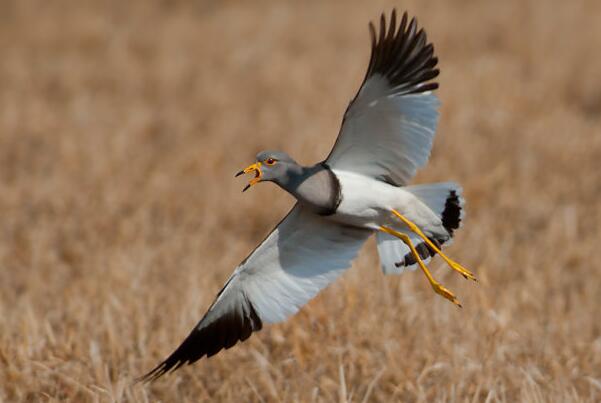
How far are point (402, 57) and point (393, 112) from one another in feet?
0.67

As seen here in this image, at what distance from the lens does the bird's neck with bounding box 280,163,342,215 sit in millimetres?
3334

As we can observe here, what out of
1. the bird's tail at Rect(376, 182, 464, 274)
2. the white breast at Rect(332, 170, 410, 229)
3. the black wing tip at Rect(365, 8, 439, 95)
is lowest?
the bird's tail at Rect(376, 182, 464, 274)

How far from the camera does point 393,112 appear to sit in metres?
3.43

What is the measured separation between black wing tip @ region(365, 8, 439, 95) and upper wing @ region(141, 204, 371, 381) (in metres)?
0.62

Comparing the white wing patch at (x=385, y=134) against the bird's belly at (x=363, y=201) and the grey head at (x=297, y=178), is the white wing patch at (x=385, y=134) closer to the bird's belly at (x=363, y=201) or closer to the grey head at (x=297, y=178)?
the bird's belly at (x=363, y=201)

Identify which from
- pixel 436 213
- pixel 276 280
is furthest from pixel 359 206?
pixel 276 280

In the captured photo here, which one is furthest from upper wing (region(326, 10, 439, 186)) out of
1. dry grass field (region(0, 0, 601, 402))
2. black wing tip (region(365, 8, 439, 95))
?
dry grass field (region(0, 0, 601, 402))

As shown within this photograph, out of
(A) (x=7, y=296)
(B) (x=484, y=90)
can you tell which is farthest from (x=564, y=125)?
(A) (x=7, y=296)

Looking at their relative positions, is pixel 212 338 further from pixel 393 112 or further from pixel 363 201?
pixel 393 112

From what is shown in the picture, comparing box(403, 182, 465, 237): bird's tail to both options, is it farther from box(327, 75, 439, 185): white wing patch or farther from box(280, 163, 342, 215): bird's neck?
box(280, 163, 342, 215): bird's neck

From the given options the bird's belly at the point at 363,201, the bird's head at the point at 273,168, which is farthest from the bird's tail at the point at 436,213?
the bird's head at the point at 273,168

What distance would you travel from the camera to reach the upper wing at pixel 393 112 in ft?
10.9

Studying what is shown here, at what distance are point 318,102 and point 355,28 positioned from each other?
228 cm

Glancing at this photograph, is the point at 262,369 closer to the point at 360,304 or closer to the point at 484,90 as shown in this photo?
the point at 360,304
